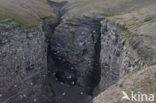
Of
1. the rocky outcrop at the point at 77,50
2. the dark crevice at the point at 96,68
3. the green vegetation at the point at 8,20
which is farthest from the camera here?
the rocky outcrop at the point at 77,50

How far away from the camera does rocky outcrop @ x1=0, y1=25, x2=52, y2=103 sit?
81.8 feet

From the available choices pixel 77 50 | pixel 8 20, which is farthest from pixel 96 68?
pixel 8 20

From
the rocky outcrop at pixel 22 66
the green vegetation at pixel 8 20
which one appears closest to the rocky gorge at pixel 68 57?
the rocky outcrop at pixel 22 66

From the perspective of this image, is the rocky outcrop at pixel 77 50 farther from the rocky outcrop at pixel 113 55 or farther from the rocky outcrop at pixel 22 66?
the rocky outcrop at pixel 22 66

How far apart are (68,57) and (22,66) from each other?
8.89 meters

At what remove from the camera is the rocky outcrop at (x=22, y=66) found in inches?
981

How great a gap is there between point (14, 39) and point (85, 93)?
1285cm

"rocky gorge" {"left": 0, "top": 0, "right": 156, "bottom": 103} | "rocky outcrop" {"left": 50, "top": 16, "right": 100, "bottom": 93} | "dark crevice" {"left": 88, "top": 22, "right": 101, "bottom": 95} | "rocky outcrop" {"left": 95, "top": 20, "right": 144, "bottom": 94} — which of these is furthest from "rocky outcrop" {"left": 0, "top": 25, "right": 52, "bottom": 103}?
"rocky outcrop" {"left": 95, "top": 20, "right": 144, "bottom": 94}

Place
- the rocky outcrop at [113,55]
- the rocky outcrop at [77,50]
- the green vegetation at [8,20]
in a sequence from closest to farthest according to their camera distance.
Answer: the rocky outcrop at [113,55]
the green vegetation at [8,20]
the rocky outcrop at [77,50]

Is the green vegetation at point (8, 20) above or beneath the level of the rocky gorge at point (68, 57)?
above

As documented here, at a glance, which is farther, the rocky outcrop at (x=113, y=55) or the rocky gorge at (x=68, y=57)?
the rocky gorge at (x=68, y=57)

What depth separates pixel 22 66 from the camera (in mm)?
26953

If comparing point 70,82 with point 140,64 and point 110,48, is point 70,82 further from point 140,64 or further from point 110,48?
point 140,64

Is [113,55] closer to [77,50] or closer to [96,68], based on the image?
[96,68]
